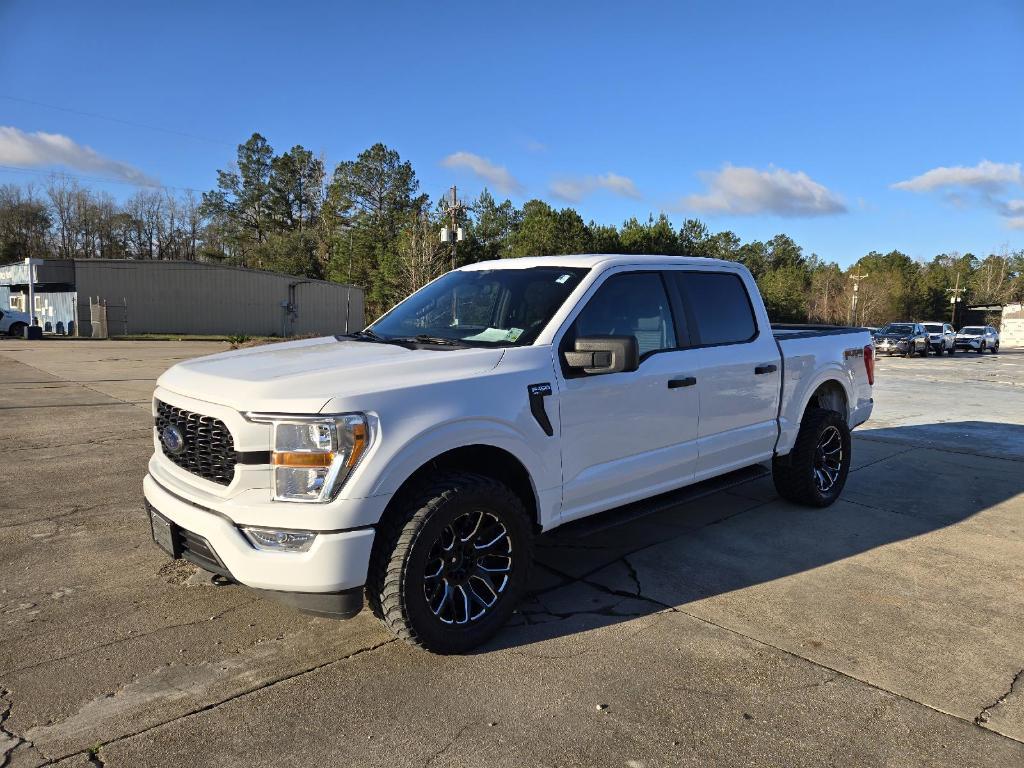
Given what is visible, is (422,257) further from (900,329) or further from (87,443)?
(87,443)

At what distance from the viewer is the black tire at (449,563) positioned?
3039 mm

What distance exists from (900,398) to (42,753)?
1486 cm

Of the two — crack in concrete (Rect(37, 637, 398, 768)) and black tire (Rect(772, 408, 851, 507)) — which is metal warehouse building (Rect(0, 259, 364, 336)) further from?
crack in concrete (Rect(37, 637, 398, 768))

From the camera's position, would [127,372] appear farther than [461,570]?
Yes

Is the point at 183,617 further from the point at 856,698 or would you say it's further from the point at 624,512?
the point at 856,698

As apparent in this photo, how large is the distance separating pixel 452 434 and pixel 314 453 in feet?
2.02

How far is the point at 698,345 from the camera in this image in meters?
4.62

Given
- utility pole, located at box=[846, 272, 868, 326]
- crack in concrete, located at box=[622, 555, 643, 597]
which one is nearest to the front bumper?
crack in concrete, located at box=[622, 555, 643, 597]

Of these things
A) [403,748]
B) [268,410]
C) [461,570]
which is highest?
[268,410]

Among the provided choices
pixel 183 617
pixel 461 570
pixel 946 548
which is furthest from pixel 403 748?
pixel 946 548

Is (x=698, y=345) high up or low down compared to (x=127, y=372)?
up

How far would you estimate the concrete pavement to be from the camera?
2.63 m

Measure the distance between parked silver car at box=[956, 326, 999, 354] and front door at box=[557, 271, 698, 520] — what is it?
42.6m

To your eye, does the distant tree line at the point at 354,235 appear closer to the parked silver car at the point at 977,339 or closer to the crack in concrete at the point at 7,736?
the parked silver car at the point at 977,339
